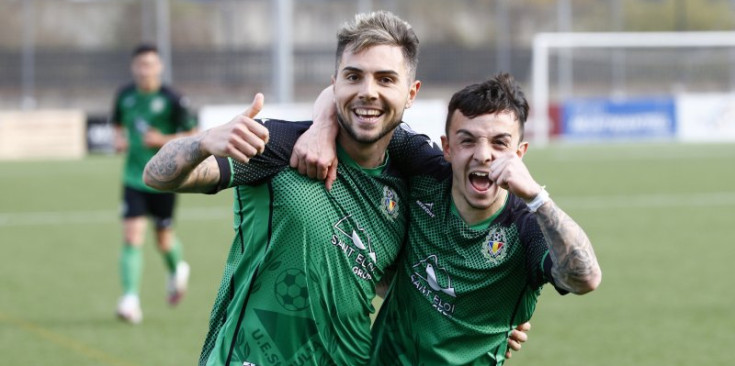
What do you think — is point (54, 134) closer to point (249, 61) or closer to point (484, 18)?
point (249, 61)

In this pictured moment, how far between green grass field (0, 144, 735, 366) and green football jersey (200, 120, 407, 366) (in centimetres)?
406

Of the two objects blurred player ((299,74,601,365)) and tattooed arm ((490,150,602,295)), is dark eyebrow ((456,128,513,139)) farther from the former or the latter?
tattooed arm ((490,150,602,295))

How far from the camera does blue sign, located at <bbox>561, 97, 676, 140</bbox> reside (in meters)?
31.2

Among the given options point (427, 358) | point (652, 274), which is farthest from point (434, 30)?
point (427, 358)

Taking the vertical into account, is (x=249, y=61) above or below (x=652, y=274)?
above

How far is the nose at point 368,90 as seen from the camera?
3.88 meters

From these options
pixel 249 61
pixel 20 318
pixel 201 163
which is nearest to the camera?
pixel 201 163

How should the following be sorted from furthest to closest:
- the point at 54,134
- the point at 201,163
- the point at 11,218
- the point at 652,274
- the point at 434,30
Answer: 1. the point at 434,30
2. the point at 54,134
3. the point at 11,218
4. the point at 652,274
5. the point at 201,163

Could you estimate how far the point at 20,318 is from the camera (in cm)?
959

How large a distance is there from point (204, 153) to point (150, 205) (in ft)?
22.2

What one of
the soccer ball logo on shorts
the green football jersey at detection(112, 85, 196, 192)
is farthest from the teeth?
the green football jersey at detection(112, 85, 196, 192)

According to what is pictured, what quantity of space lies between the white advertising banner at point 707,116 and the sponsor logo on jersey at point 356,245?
28.2m

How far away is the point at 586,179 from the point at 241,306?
726 inches

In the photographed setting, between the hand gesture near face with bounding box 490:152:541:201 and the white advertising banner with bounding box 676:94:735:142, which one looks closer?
the hand gesture near face with bounding box 490:152:541:201
